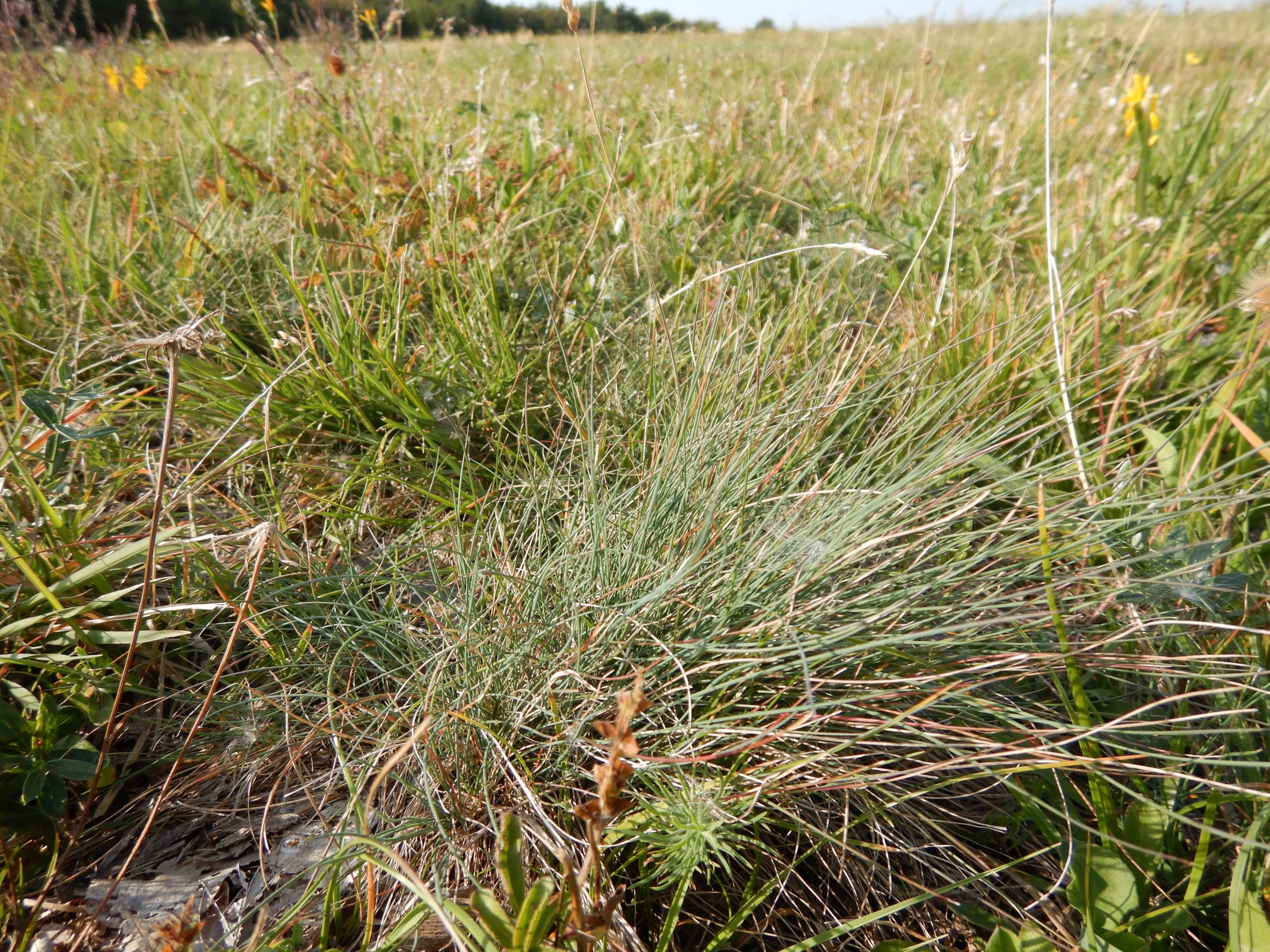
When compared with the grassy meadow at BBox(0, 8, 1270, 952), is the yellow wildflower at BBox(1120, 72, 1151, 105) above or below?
above

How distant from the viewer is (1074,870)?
3.19 feet

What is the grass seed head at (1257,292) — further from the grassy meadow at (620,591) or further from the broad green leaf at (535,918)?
the broad green leaf at (535,918)

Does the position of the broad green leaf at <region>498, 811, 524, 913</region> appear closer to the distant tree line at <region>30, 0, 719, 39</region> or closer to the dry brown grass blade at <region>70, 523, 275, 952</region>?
the dry brown grass blade at <region>70, 523, 275, 952</region>

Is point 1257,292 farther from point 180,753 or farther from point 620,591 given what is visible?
point 180,753

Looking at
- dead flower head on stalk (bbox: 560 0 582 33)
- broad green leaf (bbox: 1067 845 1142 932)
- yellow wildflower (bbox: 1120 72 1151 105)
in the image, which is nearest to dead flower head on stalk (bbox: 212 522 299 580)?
dead flower head on stalk (bbox: 560 0 582 33)

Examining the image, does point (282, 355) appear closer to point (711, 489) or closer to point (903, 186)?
point (711, 489)

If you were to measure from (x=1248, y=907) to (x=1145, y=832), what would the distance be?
Answer: 0.41 ft

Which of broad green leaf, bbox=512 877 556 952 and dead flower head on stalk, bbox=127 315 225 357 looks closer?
broad green leaf, bbox=512 877 556 952

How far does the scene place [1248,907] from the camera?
91 centimetres

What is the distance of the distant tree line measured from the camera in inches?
188

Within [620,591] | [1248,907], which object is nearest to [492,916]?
[620,591]

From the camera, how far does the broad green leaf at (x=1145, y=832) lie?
994 millimetres

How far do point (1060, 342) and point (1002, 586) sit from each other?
3.12 ft

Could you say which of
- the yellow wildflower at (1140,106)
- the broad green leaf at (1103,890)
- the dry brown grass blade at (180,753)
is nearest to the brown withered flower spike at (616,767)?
the dry brown grass blade at (180,753)
